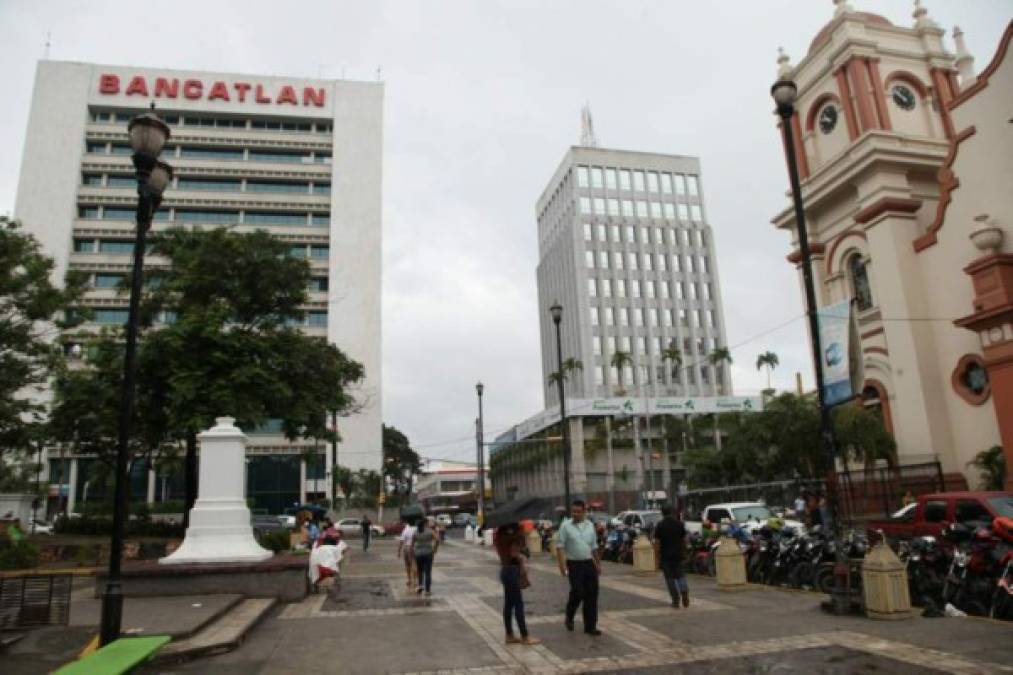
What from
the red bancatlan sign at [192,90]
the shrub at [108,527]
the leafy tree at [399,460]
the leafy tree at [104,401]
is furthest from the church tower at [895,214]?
the leafy tree at [399,460]

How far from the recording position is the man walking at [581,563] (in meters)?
9.12

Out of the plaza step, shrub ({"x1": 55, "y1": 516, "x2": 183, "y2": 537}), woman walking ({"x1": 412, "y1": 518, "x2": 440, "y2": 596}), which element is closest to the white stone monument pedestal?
the plaza step

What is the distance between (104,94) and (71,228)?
15246mm

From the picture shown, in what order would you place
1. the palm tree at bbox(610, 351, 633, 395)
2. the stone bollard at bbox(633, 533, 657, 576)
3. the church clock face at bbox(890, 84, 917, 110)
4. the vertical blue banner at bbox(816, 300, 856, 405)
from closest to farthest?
the vertical blue banner at bbox(816, 300, 856, 405) → the stone bollard at bbox(633, 533, 657, 576) → the church clock face at bbox(890, 84, 917, 110) → the palm tree at bbox(610, 351, 633, 395)

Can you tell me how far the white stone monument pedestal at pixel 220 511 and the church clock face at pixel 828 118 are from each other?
31.1 m

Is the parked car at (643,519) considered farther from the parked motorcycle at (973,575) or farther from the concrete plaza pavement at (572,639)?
the parked motorcycle at (973,575)

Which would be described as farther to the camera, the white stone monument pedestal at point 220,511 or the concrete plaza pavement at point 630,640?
the white stone monument pedestal at point 220,511

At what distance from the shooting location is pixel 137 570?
12.8 metres

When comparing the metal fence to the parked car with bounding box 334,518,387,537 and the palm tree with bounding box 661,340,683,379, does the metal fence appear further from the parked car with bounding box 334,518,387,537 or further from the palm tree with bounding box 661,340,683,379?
the palm tree with bounding box 661,340,683,379

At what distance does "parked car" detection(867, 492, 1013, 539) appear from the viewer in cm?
1322

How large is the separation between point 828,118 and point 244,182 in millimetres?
57067

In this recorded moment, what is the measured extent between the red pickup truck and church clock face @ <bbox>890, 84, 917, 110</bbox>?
77.8ft

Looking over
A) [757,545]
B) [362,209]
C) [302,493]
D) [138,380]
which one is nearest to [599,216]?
[362,209]

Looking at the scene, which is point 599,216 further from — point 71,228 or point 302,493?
point 71,228
